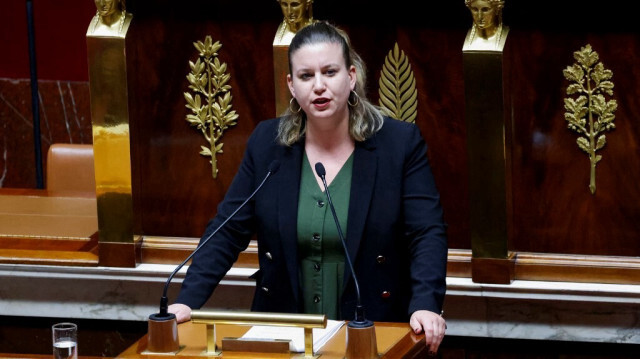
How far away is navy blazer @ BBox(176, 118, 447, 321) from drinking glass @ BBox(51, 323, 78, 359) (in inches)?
15.4

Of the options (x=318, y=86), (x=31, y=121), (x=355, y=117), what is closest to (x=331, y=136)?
(x=355, y=117)

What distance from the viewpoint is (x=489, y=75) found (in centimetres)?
366

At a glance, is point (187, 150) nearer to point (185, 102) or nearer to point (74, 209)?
point (185, 102)

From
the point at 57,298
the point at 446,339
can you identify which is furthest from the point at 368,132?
the point at 57,298

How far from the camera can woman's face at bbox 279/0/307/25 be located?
149 inches

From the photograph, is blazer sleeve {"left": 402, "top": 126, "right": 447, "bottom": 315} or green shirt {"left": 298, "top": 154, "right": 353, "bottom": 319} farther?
green shirt {"left": 298, "top": 154, "right": 353, "bottom": 319}

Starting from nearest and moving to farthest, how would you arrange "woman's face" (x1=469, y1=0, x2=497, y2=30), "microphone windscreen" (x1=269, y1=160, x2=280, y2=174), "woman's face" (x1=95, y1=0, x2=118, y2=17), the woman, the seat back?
1. "microphone windscreen" (x1=269, y1=160, x2=280, y2=174)
2. the woman
3. "woman's face" (x1=469, y1=0, x2=497, y2=30)
4. "woman's face" (x1=95, y1=0, x2=118, y2=17)
5. the seat back

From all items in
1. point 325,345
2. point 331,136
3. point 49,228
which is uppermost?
point 331,136

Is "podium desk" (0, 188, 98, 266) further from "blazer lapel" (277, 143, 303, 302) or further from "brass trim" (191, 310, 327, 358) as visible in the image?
"brass trim" (191, 310, 327, 358)

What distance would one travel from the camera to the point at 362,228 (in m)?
3.08

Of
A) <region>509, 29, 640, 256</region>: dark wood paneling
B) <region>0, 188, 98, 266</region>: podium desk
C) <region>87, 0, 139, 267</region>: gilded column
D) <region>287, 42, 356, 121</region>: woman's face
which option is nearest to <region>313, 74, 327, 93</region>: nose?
<region>287, 42, 356, 121</region>: woman's face

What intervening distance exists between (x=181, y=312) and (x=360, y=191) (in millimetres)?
521

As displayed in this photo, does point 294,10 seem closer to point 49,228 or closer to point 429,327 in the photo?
point 49,228

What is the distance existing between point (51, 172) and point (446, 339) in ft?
5.37
